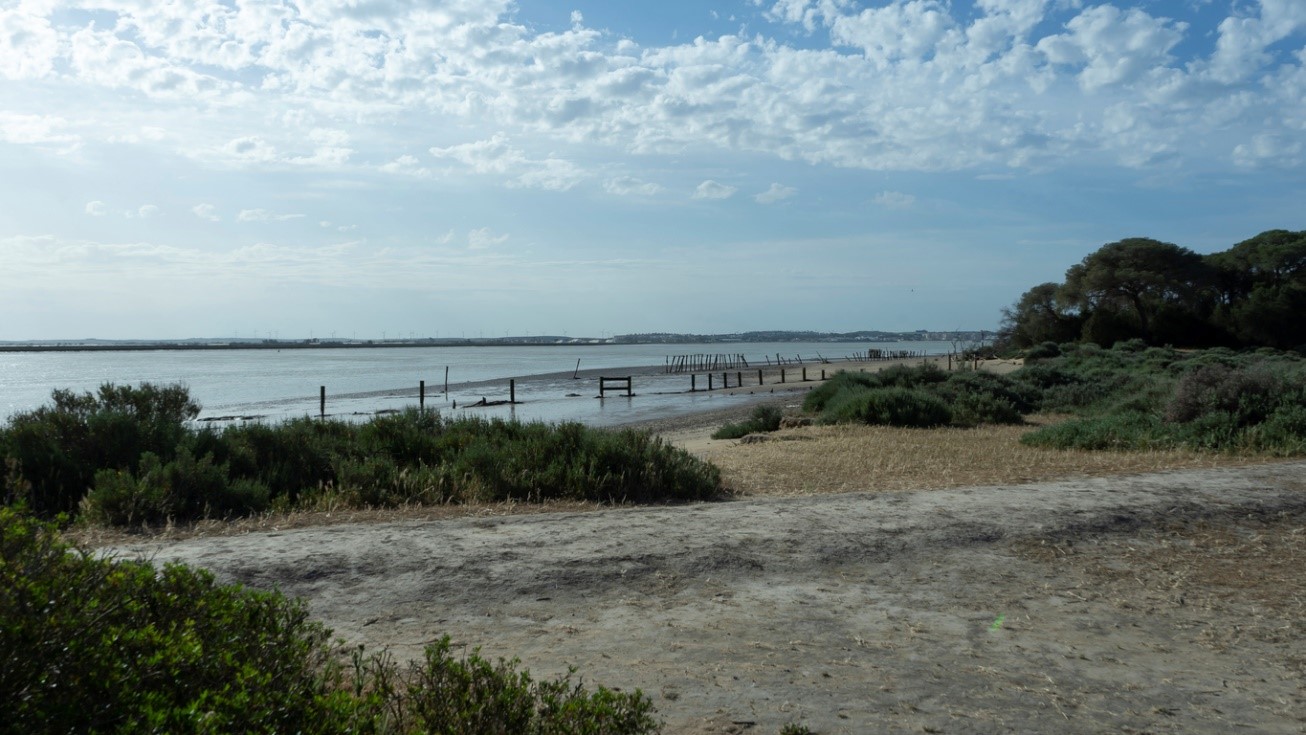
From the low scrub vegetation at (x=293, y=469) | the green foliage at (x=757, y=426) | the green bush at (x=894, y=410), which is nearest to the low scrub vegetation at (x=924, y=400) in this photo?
the green bush at (x=894, y=410)

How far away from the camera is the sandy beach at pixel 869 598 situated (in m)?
4.33

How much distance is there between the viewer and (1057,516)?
25.7ft

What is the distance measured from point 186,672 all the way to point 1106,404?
828 inches

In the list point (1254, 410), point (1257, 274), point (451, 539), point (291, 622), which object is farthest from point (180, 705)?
point (1257, 274)

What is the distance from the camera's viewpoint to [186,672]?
286 cm

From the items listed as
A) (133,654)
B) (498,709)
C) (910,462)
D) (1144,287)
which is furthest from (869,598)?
(1144,287)

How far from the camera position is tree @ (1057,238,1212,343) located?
56875mm

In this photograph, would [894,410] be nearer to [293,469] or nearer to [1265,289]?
[293,469]

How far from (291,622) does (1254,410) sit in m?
13.9

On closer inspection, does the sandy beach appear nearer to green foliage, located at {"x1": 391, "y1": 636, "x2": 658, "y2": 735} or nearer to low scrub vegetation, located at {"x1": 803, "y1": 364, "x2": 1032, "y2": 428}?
green foliage, located at {"x1": 391, "y1": 636, "x2": 658, "y2": 735}

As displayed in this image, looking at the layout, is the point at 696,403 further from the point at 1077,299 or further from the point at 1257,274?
the point at 1257,274

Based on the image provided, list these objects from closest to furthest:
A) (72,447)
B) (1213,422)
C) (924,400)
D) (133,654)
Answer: (133,654), (72,447), (1213,422), (924,400)

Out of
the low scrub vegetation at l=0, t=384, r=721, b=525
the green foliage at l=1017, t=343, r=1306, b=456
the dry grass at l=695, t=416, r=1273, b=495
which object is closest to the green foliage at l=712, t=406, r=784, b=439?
the dry grass at l=695, t=416, r=1273, b=495

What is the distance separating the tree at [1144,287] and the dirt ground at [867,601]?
54.0m
